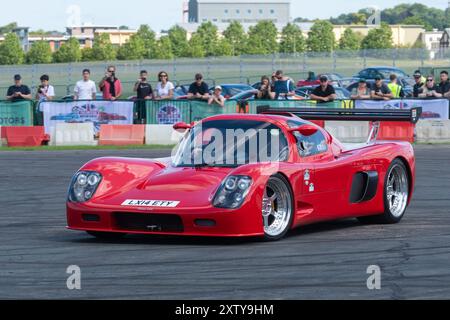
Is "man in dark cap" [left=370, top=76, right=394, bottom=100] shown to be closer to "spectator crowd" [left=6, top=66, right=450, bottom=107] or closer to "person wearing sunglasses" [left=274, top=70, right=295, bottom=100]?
"spectator crowd" [left=6, top=66, right=450, bottom=107]

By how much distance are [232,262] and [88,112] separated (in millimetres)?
18142

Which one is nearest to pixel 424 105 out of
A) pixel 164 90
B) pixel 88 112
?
pixel 164 90

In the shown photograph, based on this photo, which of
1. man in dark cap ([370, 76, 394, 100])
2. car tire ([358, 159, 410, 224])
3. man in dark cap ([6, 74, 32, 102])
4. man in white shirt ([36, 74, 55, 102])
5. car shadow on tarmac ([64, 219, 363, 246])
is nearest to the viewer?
car shadow on tarmac ([64, 219, 363, 246])

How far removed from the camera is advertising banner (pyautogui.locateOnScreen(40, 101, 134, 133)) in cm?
2648

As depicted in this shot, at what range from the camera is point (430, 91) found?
88.3 ft

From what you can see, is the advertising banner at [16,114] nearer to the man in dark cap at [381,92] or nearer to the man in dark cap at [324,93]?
the man in dark cap at [324,93]

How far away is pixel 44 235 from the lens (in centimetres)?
1074

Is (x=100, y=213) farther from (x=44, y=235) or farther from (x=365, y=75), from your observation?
(x=365, y=75)

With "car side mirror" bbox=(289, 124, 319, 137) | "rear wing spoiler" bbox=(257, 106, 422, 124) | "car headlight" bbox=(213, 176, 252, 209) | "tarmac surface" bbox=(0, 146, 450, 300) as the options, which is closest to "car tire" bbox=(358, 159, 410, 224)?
"tarmac surface" bbox=(0, 146, 450, 300)

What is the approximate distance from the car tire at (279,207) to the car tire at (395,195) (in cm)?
171

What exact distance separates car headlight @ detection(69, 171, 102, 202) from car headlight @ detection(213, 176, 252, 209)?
131 centimetres

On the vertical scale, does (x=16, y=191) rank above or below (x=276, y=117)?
below

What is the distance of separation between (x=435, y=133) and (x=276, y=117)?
15.0 metres
